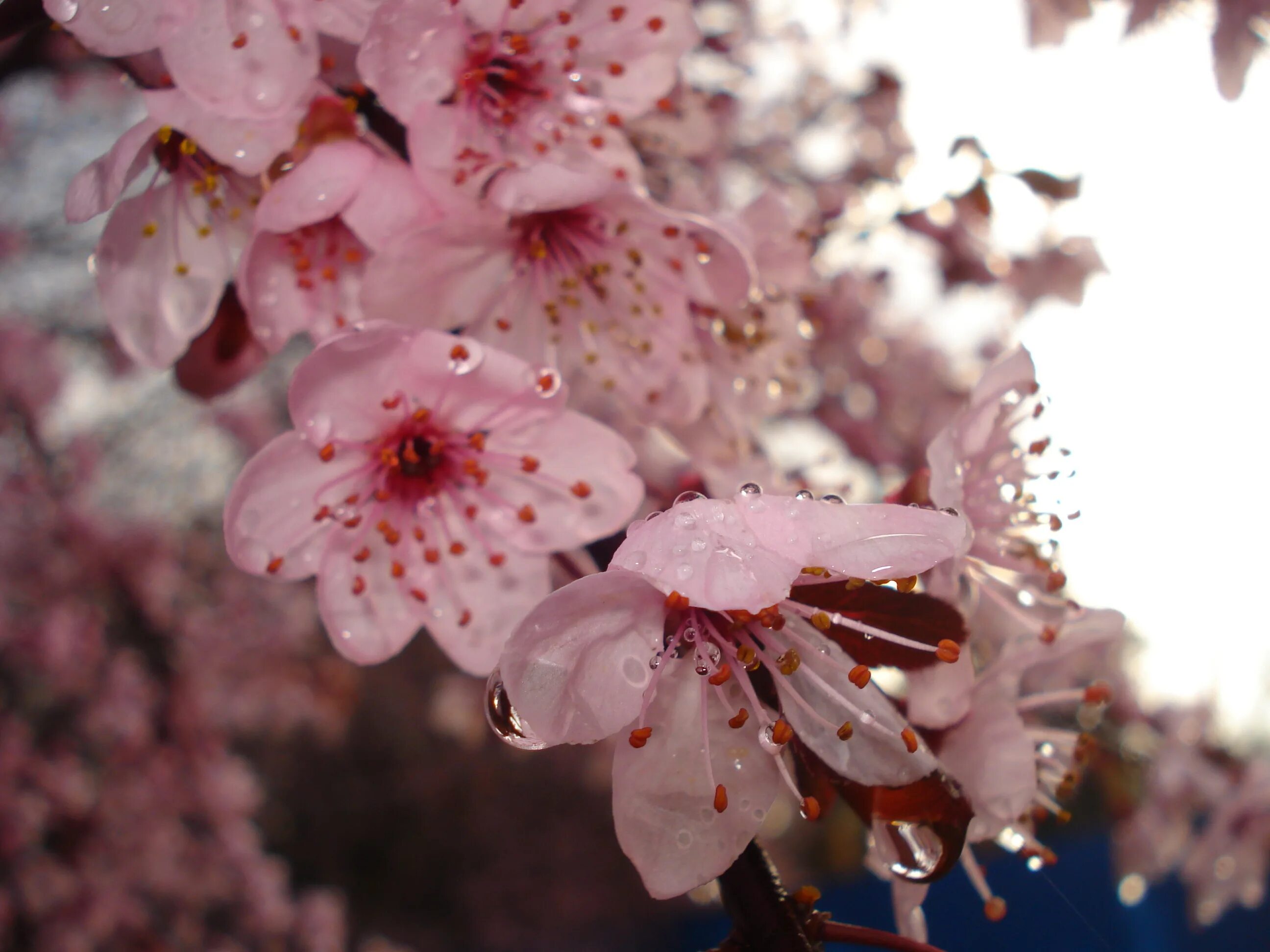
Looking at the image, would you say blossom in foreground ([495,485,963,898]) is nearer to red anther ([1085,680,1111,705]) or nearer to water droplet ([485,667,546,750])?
water droplet ([485,667,546,750])

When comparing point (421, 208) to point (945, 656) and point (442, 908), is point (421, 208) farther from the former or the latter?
point (442, 908)

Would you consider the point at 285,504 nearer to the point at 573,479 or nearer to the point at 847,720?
the point at 573,479

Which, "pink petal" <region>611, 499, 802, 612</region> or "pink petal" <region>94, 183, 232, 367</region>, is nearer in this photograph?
"pink petal" <region>611, 499, 802, 612</region>

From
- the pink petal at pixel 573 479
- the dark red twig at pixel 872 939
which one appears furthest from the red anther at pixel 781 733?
the pink petal at pixel 573 479

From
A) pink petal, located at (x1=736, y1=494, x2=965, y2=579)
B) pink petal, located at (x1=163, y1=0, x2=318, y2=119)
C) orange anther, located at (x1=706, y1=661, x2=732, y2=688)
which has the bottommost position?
orange anther, located at (x1=706, y1=661, x2=732, y2=688)

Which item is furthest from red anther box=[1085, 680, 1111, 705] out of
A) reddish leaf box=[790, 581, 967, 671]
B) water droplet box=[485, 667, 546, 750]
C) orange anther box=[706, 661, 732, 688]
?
water droplet box=[485, 667, 546, 750]

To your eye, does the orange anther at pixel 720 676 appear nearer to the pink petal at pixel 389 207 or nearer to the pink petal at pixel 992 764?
the pink petal at pixel 992 764
